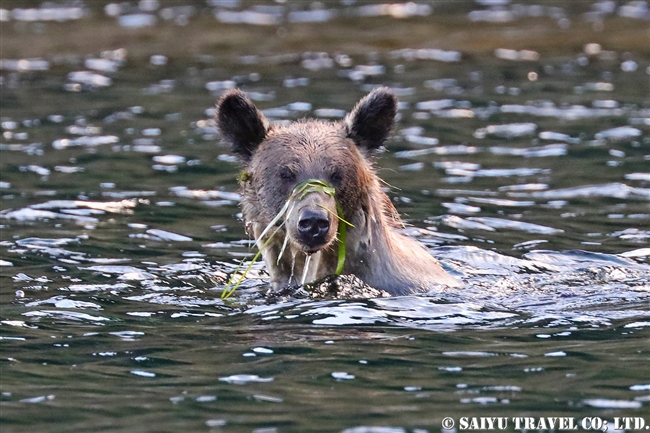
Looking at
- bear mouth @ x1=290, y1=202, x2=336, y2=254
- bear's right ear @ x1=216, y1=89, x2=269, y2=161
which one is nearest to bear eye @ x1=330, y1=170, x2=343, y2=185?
bear mouth @ x1=290, y1=202, x2=336, y2=254

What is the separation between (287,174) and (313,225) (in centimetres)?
86

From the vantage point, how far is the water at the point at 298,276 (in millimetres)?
6879

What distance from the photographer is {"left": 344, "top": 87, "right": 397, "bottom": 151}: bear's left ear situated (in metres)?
9.82

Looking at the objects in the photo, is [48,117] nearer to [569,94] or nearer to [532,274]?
[569,94]

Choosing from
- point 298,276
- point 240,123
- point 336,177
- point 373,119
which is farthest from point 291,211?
point 373,119

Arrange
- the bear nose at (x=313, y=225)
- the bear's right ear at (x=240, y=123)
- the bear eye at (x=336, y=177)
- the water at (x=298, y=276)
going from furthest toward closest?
the bear's right ear at (x=240, y=123)
the bear eye at (x=336, y=177)
the bear nose at (x=313, y=225)
the water at (x=298, y=276)

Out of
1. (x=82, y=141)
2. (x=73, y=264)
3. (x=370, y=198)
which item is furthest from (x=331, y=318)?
(x=82, y=141)

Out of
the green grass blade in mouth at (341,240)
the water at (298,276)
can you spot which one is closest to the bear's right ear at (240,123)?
the green grass blade in mouth at (341,240)

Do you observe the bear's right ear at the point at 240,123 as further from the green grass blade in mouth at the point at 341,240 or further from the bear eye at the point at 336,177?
the green grass blade in mouth at the point at 341,240

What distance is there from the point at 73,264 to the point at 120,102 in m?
8.51

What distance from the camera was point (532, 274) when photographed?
35.1ft

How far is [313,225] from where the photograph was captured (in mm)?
8500

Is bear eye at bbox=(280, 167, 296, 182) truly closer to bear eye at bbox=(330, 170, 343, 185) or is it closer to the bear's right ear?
bear eye at bbox=(330, 170, 343, 185)

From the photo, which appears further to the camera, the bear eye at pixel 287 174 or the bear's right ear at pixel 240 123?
the bear's right ear at pixel 240 123
